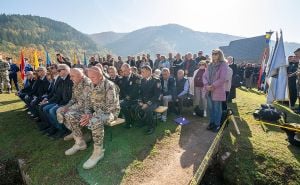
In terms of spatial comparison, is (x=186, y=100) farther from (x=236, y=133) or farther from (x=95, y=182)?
(x=95, y=182)

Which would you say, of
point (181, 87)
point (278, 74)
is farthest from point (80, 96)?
point (278, 74)

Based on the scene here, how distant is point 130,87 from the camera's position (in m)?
6.39

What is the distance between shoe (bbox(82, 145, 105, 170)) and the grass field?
10 centimetres

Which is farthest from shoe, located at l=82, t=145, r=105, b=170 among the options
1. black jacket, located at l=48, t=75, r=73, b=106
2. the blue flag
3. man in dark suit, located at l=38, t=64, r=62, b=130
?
the blue flag

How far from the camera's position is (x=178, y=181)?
12.6 ft

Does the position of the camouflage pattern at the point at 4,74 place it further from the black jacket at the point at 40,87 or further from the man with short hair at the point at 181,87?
the man with short hair at the point at 181,87

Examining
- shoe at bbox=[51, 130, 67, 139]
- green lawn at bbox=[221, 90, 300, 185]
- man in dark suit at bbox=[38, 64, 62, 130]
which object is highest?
man in dark suit at bbox=[38, 64, 62, 130]

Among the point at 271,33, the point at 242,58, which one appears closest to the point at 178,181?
the point at 271,33

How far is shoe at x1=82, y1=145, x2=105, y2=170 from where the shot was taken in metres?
4.19

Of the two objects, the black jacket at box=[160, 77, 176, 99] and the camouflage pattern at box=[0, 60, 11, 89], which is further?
the camouflage pattern at box=[0, 60, 11, 89]

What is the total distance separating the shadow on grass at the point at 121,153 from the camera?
3.96 meters

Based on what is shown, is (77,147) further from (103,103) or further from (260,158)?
(260,158)

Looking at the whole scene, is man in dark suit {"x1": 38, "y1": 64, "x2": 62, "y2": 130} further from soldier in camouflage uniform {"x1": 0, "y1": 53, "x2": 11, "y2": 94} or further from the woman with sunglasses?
soldier in camouflage uniform {"x1": 0, "y1": 53, "x2": 11, "y2": 94}

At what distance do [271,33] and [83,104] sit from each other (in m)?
21.9
